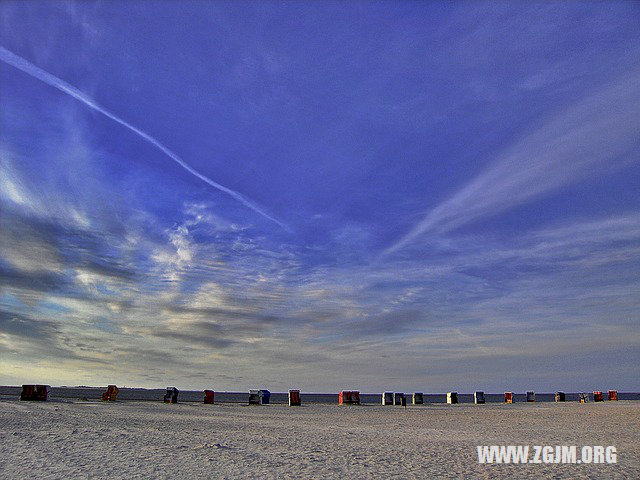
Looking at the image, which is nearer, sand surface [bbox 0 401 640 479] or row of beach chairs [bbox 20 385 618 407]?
sand surface [bbox 0 401 640 479]

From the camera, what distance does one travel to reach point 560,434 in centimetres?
2078

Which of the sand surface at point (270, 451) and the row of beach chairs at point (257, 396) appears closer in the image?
the sand surface at point (270, 451)

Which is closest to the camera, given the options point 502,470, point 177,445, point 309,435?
point 502,470

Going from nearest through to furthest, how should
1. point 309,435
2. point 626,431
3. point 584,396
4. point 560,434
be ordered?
point 309,435 → point 560,434 → point 626,431 → point 584,396

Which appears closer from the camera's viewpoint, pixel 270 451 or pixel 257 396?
pixel 270 451

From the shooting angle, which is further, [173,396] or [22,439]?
[173,396]

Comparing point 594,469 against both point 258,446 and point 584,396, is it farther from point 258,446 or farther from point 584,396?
point 584,396

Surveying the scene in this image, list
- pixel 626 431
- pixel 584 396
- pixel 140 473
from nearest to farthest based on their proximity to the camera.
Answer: pixel 140 473 → pixel 626 431 → pixel 584 396

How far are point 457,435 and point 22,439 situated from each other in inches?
655

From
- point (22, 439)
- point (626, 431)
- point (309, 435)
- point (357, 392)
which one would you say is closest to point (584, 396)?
point (357, 392)

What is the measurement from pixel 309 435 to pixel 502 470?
8.77m

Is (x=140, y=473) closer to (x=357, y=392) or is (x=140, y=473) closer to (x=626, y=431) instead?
(x=626, y=431)

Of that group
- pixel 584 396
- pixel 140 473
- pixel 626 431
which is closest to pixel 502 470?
pixel 140 473

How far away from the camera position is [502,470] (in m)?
12.8
